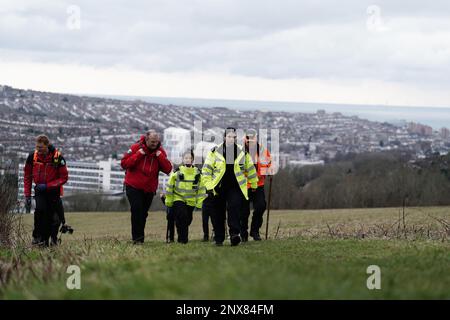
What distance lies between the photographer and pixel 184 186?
49.2 ft

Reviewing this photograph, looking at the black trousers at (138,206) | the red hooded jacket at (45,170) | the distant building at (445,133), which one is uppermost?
the red hooded jacket at (45,170)

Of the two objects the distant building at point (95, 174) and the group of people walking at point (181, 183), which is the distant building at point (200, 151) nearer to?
the group of people walking at point (181, 183)

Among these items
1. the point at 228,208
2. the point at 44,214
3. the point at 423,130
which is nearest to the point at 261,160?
the point at 228,208

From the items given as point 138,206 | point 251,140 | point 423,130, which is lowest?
point 423,130

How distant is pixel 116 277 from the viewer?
7645 millimetres

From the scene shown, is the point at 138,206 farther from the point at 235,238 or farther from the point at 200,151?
the point at 200,151

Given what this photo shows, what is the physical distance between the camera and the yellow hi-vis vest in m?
15.0

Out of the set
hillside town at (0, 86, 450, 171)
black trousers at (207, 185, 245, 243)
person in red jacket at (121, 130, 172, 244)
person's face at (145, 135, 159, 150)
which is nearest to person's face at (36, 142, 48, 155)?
person in red jacket at (121, 130, 172, 244)

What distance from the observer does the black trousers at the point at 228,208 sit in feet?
42.6

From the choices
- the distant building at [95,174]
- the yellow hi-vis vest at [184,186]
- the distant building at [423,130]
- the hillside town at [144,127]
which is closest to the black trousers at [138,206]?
the yellow hi-vis vest at [184,186]

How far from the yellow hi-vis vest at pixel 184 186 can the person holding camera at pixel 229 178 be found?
1821 millimetres

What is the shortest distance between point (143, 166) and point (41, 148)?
185 cm

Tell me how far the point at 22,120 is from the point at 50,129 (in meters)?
6.74
